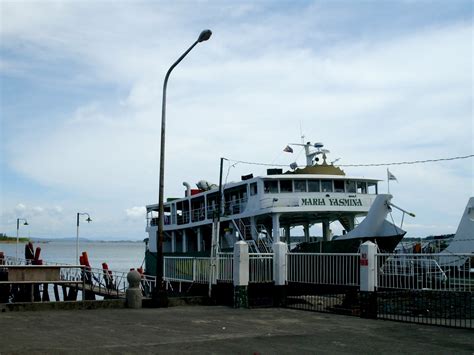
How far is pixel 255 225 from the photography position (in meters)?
30.4

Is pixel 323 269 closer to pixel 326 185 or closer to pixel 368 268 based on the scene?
pixel 368 268

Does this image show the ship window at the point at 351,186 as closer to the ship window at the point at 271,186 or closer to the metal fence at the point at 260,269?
the ship window at the point at 271,186

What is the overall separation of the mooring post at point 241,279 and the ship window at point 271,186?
12.1m

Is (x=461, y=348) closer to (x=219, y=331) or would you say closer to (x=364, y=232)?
(x=219, y=331)

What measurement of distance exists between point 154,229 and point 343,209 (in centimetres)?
1640

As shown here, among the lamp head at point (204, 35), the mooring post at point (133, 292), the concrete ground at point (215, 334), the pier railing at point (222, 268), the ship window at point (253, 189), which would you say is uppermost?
the lamp head at point (204, 35)

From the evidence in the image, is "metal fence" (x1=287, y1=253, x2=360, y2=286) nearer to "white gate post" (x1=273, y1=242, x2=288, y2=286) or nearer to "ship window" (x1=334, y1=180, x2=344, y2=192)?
"white gate post" (x1=273, y1=242, x2=288, y2=286)

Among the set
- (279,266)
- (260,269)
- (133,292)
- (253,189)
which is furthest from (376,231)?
(133,292)

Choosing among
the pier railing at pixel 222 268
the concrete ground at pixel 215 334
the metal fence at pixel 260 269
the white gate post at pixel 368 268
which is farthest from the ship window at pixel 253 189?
the white gate post at pixel 368 268

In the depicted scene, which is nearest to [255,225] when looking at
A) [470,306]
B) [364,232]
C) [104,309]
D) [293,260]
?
[364,232]

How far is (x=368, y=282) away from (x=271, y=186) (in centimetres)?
1503

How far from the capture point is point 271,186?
2983 centimetres

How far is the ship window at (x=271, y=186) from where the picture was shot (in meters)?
29.8

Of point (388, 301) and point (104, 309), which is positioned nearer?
point (388, 301)
